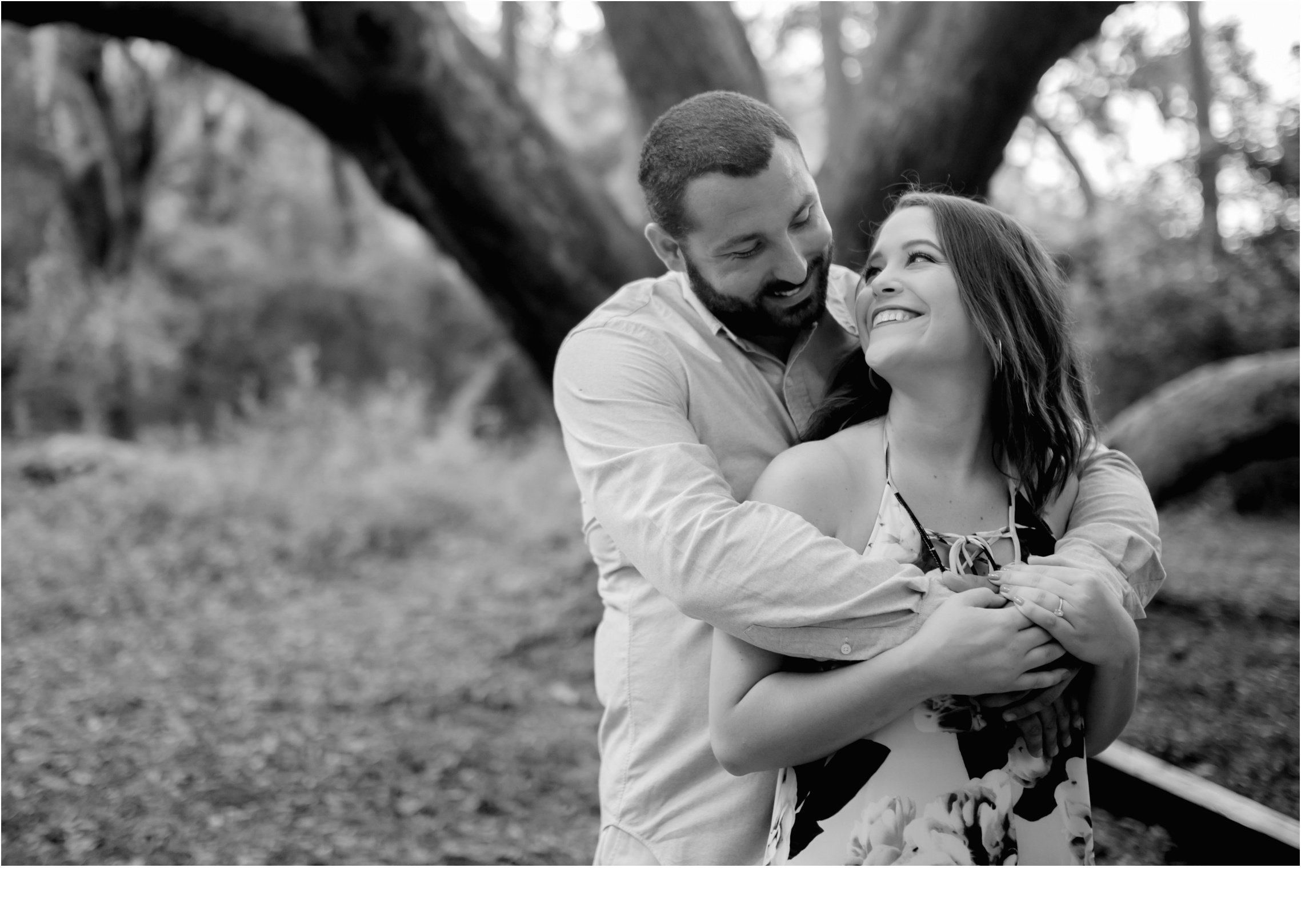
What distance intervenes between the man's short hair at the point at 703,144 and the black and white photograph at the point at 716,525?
1 centimetres

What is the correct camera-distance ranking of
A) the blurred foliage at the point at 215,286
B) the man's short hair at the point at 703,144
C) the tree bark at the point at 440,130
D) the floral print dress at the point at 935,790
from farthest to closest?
the blurred foliage at the point at 215,286 < the tree bark at the point at 440,130 < the man's short hair at the point at 703,144 < the floral print dress at the point at 935,790

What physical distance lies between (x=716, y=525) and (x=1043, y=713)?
630 mm

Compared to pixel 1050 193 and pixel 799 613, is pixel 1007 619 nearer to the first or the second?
pixel 799 613

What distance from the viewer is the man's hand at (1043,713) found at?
1717 mm

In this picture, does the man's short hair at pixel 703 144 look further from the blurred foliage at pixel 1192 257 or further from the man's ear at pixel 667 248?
the blurred foliage at pixel 1192 257

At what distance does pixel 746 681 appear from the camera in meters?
1.76

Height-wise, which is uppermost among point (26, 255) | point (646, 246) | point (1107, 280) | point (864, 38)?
point (864, 38)

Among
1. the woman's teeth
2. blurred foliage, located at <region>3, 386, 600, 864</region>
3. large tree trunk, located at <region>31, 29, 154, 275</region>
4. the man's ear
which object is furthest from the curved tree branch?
the woman's teeth

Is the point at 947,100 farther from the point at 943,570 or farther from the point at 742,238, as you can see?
the point at 943,570

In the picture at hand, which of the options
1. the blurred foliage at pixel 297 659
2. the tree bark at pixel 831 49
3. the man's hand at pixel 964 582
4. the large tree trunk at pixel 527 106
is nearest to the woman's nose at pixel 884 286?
the man's hand at pixel 964 582

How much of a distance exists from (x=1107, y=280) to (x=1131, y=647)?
31.1 ft

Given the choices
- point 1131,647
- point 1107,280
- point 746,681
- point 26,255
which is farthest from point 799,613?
point 26,255

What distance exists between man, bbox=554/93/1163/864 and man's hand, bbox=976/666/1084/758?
0.20 meters

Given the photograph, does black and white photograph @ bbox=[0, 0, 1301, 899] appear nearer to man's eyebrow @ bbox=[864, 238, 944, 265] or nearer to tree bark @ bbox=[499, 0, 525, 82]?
man's eyebrow @ bbox=[864, 238, 944, 265]
